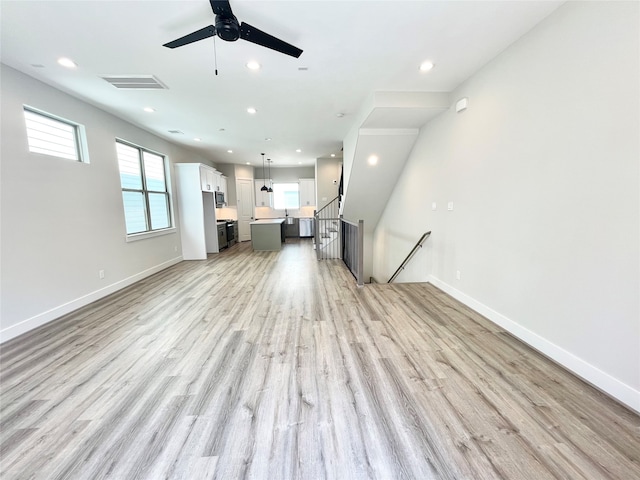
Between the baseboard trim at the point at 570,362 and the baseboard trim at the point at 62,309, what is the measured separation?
529 centimetres

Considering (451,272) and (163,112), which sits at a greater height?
(163,112)

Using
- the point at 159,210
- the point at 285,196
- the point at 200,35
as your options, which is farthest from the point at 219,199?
the point at 200,35

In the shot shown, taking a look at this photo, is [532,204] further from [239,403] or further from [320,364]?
[239,403]

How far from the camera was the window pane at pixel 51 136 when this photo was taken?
301cm

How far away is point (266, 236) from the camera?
298 inches

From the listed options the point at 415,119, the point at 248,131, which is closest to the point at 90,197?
the point at 248,131

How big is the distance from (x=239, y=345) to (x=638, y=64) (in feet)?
12.1

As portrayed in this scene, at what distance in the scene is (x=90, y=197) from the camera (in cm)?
372

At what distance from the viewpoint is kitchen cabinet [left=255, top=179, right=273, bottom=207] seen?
10039 mm

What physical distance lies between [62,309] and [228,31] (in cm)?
391

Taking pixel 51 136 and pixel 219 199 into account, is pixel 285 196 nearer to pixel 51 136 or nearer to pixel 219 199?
pixel 219 199

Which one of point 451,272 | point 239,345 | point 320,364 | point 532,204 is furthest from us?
point 451,272

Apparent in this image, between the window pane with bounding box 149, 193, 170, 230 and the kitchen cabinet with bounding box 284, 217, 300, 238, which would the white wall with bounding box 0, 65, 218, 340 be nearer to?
the window pane with bounding box 149, 193, 170, 230

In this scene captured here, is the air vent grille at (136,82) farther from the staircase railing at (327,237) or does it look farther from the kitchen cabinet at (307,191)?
the kitchen cabinet at (307,191)
